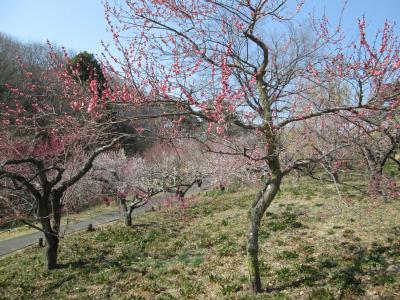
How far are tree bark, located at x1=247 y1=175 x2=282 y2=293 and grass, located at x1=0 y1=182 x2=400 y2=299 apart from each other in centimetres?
33

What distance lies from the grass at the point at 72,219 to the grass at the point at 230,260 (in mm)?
6046

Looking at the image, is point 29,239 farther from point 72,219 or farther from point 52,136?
point 52,136

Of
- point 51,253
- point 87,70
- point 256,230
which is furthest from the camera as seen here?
point 87,70

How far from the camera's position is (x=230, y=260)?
9875mm

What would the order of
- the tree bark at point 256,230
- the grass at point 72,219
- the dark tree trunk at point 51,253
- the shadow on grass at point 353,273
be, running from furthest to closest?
1. the grass at point 72,219
2. the dark tree trunk at point 51,253
3. the tree bark at point 256,230
4. the shadow on grass at point 353,273

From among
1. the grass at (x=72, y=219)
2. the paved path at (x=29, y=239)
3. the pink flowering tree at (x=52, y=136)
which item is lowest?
the paved path at (x=29, y=239)

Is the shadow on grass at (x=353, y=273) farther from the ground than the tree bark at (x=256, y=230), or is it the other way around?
the tree bark at (x=256, y=230)

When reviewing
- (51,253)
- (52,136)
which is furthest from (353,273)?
(52,136)

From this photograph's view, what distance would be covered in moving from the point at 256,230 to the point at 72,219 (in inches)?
741

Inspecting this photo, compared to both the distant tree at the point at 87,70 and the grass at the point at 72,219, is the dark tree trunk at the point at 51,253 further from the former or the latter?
the grass at the point at 72,219

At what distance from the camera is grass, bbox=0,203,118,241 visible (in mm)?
21744

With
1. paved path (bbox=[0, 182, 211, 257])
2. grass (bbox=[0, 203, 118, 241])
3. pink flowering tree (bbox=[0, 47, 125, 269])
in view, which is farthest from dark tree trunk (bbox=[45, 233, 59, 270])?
grass (bbox=[0, 203, 118, 241])

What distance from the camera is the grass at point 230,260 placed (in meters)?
7.69

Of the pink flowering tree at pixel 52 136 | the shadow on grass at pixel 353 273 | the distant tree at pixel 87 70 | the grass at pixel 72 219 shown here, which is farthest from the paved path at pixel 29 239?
the shadow on grass at pixel 353 273
